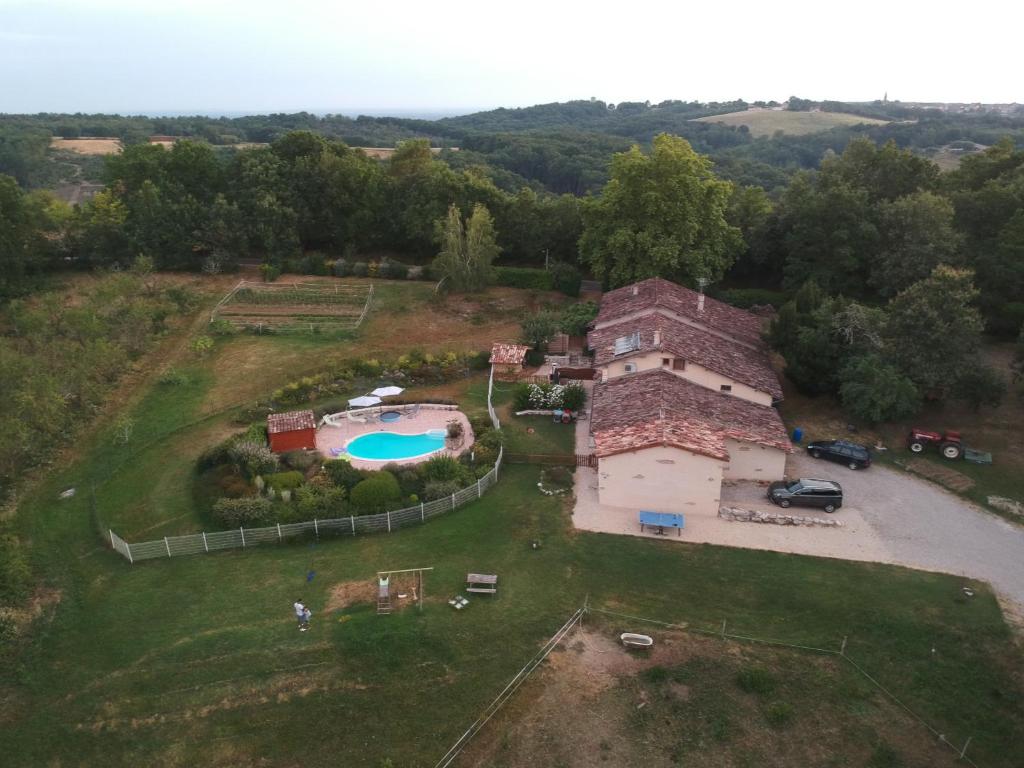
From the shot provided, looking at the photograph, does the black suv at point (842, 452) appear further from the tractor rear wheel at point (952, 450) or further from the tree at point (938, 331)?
the tree at point (938, 331)

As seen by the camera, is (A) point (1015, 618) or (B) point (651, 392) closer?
(A) point (1015, 618)

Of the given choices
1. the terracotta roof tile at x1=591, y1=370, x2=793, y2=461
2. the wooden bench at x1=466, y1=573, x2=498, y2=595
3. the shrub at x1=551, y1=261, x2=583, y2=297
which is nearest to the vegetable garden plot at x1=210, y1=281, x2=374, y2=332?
the shrub at x1=551, y1=261, x2=583, y2=297

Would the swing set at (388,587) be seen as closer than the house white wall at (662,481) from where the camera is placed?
Yes

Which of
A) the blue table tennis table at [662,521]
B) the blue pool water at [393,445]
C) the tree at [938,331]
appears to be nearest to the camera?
the blue table tennis table at [662,521]

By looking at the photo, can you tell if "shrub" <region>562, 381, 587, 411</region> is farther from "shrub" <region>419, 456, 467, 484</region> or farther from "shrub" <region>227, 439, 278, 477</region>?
"shrub" <region>227, 439, 278, 477</region>

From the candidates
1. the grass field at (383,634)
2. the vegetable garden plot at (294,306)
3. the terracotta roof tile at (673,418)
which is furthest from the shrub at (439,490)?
the vegetable garden plot at (294,306)

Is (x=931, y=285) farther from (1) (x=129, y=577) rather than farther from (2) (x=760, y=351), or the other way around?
(1) (x=129, y=577)

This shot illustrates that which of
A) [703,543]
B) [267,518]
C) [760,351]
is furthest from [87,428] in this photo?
[760,351]
